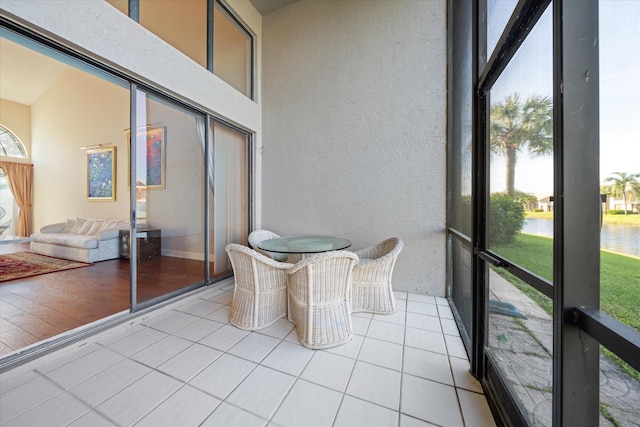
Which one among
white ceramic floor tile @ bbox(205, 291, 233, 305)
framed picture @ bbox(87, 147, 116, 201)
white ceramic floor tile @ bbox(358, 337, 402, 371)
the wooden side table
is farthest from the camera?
framed picture @ bbox(87, 147, 116, 201)

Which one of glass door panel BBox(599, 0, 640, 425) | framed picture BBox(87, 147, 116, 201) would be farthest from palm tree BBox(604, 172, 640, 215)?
framed picture BBox(87, 147, 116, 201)

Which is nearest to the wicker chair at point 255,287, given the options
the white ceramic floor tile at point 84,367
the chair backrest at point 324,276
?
the chair backrest at point 324,276

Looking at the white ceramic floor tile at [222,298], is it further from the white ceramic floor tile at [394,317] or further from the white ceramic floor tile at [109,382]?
the white ceramic floor tile at [394,317]

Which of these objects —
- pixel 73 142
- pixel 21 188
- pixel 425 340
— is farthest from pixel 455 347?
pixel 73 142

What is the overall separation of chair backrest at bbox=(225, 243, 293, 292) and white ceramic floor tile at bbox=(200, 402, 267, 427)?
90 centimetres

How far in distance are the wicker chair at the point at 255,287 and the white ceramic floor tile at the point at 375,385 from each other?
3.13 feet

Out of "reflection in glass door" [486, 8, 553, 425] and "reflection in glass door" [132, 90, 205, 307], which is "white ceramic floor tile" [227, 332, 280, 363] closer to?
"reflection in glass door" [132, 90, 205, 307]

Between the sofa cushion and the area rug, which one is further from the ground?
the sofa cushion

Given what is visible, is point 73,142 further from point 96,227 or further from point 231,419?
point 231,419

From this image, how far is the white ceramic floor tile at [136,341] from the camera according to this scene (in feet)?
5.88

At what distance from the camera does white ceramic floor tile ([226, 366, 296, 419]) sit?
4.21 ft

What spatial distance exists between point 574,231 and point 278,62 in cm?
419

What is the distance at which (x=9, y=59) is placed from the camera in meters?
2.67

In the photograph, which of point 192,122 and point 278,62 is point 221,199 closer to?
point 192,122
